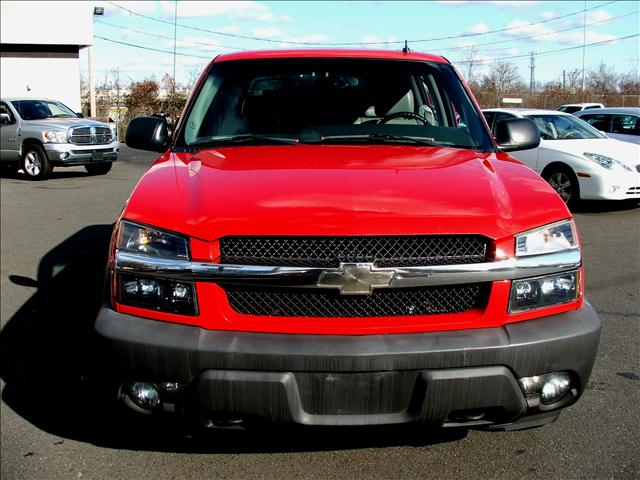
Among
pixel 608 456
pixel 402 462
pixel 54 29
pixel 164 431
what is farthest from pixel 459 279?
pixel 54 29

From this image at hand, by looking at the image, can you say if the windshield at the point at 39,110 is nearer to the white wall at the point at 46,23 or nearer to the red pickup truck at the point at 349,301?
the red pickup truck at the point at 349,301

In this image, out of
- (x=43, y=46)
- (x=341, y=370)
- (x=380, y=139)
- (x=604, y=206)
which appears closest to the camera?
(x=341, y=370)

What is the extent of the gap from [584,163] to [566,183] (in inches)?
17.8

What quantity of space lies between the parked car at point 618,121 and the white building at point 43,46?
1057 inches

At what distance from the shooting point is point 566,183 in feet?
36.8

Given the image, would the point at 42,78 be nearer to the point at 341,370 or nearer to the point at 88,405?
the point at 88,405

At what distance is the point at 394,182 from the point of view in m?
2.92

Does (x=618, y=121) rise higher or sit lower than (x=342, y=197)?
higher

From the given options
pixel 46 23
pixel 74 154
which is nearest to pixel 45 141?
pixel 74 154

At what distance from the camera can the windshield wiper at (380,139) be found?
12.1 feet

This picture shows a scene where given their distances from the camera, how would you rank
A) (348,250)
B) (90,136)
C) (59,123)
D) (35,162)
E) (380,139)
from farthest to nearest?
(90,136), (59,123), (35,162), (380,139), (348,250)

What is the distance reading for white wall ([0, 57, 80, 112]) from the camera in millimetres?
34094

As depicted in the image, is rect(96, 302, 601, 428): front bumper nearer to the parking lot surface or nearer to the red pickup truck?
the red pickup truck

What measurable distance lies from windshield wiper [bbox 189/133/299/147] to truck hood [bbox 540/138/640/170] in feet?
27.7
